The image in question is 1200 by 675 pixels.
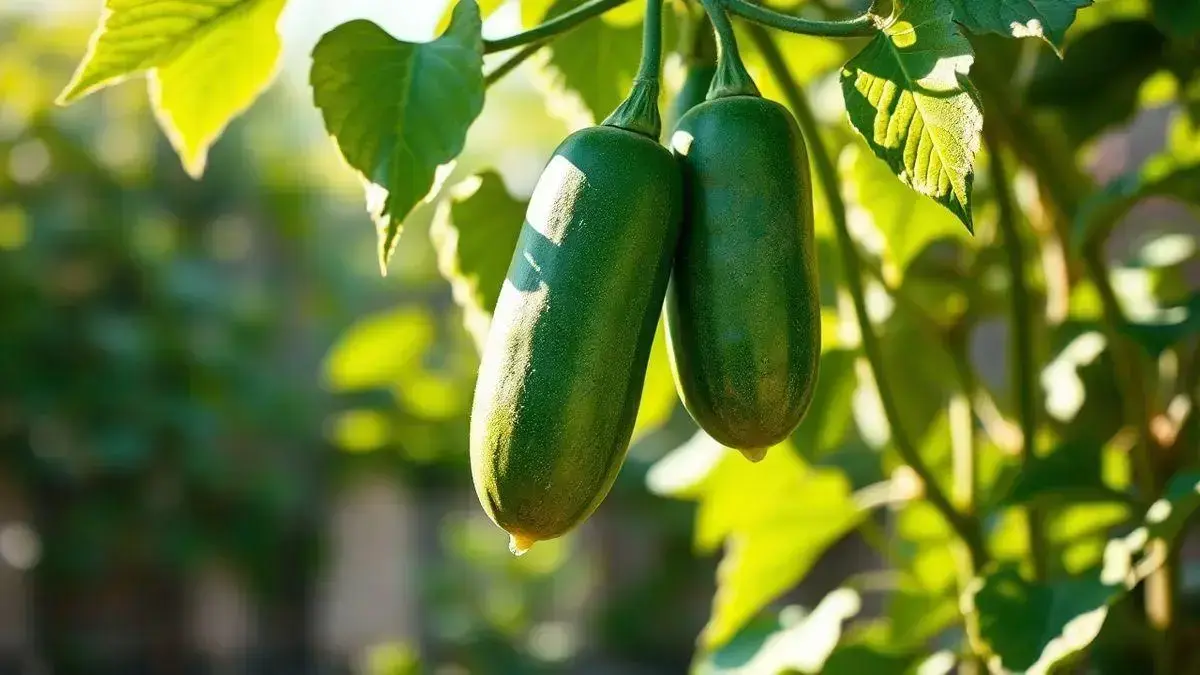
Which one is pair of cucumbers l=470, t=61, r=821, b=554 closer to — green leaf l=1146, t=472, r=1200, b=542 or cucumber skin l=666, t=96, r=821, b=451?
cucumber skin l=666, t=96, r=821, b=451

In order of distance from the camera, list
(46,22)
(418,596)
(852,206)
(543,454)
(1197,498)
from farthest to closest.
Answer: (418,596) → (46,22) → (852,206) → (1197,498) → (543,454)

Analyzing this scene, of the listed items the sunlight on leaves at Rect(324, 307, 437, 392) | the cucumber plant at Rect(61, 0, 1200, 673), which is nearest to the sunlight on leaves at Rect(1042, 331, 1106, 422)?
the cucumber plant at Rect(61, 0, 1200, 673)

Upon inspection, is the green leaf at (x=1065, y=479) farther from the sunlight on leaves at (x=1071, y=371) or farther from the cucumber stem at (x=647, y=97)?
the cucumber stem at (x=647, y=97)

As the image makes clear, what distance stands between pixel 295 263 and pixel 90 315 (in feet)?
2.84

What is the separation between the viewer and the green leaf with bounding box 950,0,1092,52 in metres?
0.38

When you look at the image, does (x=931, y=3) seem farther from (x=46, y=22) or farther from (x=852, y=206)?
(x=46, y=22)

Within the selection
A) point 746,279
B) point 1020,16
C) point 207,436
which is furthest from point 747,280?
point 207,436

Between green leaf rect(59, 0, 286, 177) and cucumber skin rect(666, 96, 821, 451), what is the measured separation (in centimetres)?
22

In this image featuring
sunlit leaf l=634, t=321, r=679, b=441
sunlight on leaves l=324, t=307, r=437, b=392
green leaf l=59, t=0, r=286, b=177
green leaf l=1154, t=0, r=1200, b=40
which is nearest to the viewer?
green leaf l=59, t=0, r=286, b=177

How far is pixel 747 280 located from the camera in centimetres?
38

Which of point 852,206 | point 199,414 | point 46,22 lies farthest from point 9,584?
Answer: point 852,206

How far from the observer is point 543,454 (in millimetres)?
359

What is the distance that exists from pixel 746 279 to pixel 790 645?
41cm

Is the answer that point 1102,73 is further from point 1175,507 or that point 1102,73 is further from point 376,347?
point 376,347
